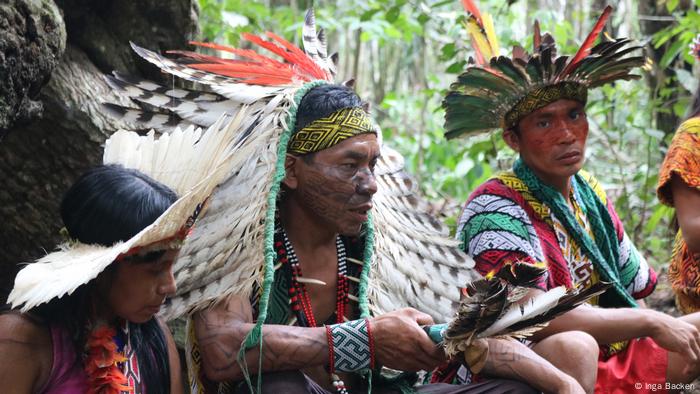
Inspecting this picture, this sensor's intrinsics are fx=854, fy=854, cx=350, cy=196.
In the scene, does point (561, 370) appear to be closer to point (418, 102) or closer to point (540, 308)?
point (540, 308)

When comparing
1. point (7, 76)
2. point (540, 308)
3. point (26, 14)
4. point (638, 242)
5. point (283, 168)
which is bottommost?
point (638, 242)

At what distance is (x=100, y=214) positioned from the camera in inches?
97.5

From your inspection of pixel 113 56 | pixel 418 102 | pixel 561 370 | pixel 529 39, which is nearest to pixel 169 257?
pixel 561 370

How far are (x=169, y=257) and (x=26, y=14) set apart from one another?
3.62 ft

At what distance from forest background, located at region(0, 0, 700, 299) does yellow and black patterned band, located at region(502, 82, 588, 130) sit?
1.63 ft

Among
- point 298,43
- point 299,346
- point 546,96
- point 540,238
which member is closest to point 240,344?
point 299,346

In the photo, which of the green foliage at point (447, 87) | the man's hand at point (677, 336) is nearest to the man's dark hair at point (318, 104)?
the man's hand at point (677, 336)

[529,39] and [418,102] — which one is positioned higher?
[529,39]

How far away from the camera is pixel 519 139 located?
157 inches

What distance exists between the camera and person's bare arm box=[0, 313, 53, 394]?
2.40 metres

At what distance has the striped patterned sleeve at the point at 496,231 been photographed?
11.6ft

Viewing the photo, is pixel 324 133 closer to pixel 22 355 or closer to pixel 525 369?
pixel 525 369

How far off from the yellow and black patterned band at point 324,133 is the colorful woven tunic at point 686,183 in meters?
1.86

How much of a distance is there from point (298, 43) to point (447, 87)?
1497mm
